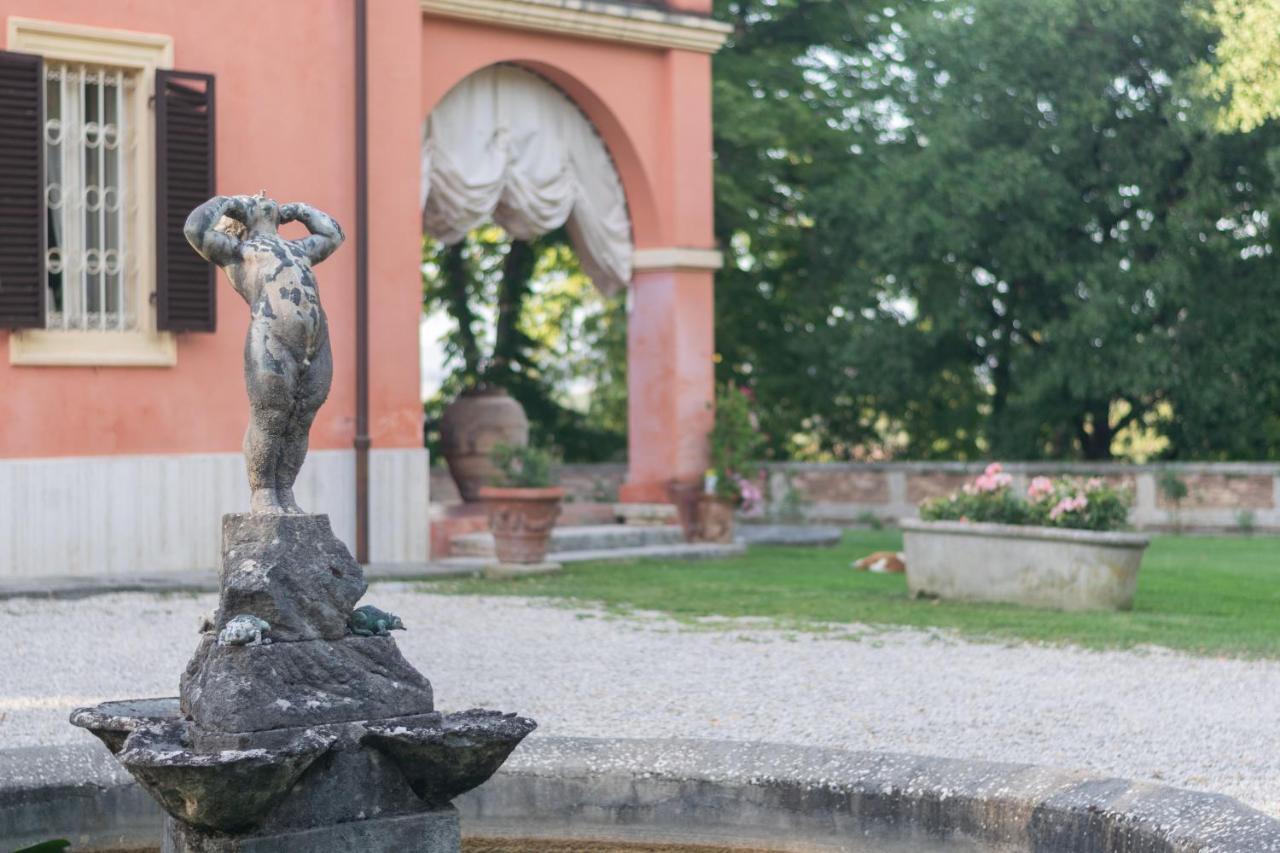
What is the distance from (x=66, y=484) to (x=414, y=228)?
3315mm

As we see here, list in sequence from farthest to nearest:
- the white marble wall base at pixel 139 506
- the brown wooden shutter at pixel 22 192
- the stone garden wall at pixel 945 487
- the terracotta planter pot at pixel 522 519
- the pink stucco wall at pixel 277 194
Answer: the stone garden wall at pixel 945 487 < the terracotta planter pot at pixel 522 519 < the pink stucco wall at pixel 277 194 < the white marble wall base at pixel 139 506 < the brown wooden shutter at pixel 22 192

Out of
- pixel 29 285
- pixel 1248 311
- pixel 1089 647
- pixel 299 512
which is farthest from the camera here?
pixel 1248 311

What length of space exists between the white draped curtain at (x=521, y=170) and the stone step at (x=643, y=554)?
259 cm

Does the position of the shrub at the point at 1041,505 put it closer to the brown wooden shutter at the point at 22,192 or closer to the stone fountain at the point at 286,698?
the brown wooden shutter at the point at 22,192

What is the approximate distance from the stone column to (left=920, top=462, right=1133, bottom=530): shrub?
412 cm

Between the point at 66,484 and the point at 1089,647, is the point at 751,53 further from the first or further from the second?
the point at 1089,647

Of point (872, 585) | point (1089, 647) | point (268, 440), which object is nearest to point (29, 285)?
point (872, 585)

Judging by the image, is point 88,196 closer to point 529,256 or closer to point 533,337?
point 529,256

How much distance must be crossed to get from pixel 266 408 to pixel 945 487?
17802mm

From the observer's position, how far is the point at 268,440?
14.8 feet

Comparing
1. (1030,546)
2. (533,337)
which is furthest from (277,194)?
(533,337)

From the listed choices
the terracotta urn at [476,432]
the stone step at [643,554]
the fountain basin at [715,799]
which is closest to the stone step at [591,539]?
the stone step at [643,554]

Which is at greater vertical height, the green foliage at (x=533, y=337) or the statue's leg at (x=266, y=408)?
the green foliage at (x=533, y=337)

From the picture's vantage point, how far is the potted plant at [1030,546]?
36.6 ft
